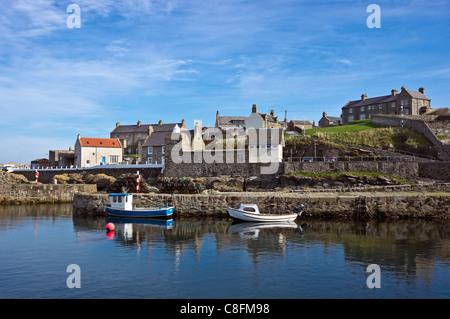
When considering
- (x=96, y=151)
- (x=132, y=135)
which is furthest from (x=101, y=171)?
(x=132, y=135)

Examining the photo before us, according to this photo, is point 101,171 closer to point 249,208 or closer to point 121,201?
point 121,201

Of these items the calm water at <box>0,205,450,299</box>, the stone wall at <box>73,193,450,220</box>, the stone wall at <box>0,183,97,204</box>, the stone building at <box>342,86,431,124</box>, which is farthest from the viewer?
the stone building at <box>342,86,431,124</box>

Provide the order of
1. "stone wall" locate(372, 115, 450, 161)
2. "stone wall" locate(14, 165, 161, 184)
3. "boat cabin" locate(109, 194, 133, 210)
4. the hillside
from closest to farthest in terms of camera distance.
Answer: "boat cabin" locate(109, 194, 133, 210) → "stone wall" locate(372, 115, 450, 161) → the hillside → "stone wall" locate(14, 165, 161, 184)

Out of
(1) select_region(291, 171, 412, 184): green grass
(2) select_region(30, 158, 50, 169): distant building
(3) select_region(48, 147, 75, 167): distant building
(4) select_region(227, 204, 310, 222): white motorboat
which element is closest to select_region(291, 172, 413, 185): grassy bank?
(1) select_region(291, 171, 412, 184): green grass

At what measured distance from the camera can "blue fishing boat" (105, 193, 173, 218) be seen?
28.2m

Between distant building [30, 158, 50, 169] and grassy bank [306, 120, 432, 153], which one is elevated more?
grassy bank [306, 120, 432, 153]

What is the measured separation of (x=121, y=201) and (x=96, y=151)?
135 feet

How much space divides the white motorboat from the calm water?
1312mm

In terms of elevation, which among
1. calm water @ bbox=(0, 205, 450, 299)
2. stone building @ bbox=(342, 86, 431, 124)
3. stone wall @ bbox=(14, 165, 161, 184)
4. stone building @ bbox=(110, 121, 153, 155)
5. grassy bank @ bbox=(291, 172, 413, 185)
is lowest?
calm water @ bbox=(0, 205, 450, 299)

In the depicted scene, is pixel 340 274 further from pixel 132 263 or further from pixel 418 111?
pixel 418 111

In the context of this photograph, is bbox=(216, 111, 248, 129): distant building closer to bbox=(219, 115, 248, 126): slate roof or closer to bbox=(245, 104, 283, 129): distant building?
bbox=(219, 115, 248, 126): slate roof

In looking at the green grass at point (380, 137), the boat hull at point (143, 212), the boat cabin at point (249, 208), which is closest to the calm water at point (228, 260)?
the boat cabin at point (249, 208)

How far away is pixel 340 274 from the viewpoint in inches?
543

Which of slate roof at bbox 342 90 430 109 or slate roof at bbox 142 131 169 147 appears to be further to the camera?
slate roof at bbox 342 90 430 109
